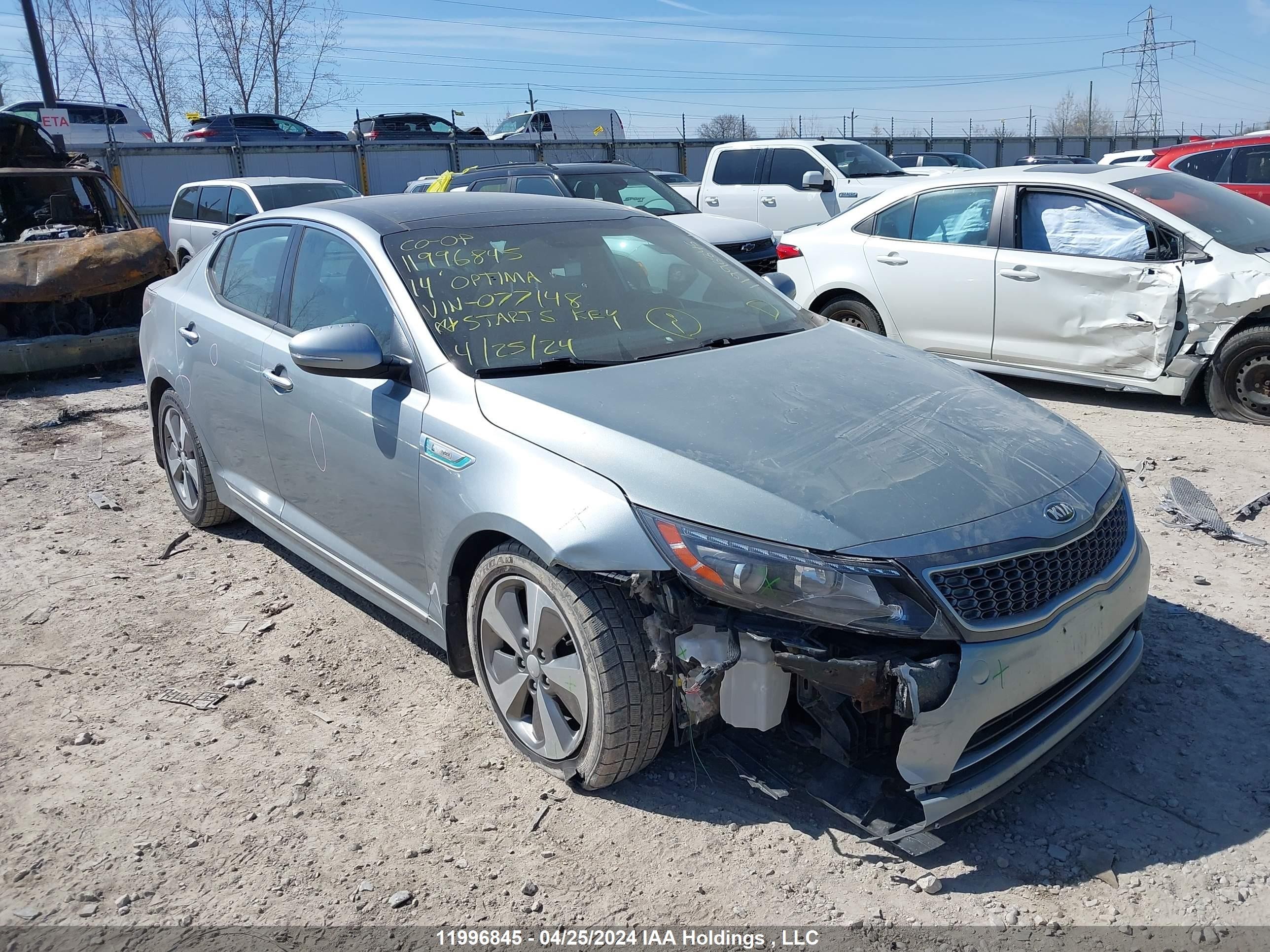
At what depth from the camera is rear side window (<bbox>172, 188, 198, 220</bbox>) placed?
1375cm

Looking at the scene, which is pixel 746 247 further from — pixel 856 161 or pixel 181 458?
pixel 181 458

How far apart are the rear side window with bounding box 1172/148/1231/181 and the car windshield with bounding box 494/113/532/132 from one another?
2423 centimetres

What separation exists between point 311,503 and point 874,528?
2384mm

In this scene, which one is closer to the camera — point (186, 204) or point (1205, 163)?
point (1205, 163)

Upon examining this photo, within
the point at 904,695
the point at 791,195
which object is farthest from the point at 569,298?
the point at 791,195

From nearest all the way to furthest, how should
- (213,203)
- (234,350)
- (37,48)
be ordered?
(234,350) → (213,203) → (37,48)

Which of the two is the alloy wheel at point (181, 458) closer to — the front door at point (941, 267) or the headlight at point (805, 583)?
the headlight at point (805, 583)

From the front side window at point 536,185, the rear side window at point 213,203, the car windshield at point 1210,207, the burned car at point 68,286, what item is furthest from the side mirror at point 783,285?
the rear side window at point 213,203

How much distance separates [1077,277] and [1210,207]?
1.05m

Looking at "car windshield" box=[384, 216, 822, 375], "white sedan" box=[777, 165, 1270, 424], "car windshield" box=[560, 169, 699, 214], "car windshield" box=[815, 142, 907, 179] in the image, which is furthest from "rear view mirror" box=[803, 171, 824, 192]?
"car windshield" box=[384, 216, 822, 375]

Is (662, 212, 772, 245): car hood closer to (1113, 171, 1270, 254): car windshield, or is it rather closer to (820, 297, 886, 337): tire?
(820, 297, 886, 337): tire

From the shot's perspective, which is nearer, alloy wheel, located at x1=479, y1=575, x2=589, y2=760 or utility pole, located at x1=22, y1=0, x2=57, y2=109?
alloy wheel, located at x1=479, y1=575, x2=589, y2=760

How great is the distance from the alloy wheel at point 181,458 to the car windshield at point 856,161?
1070 cm

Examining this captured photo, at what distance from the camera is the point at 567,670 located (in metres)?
2.89
